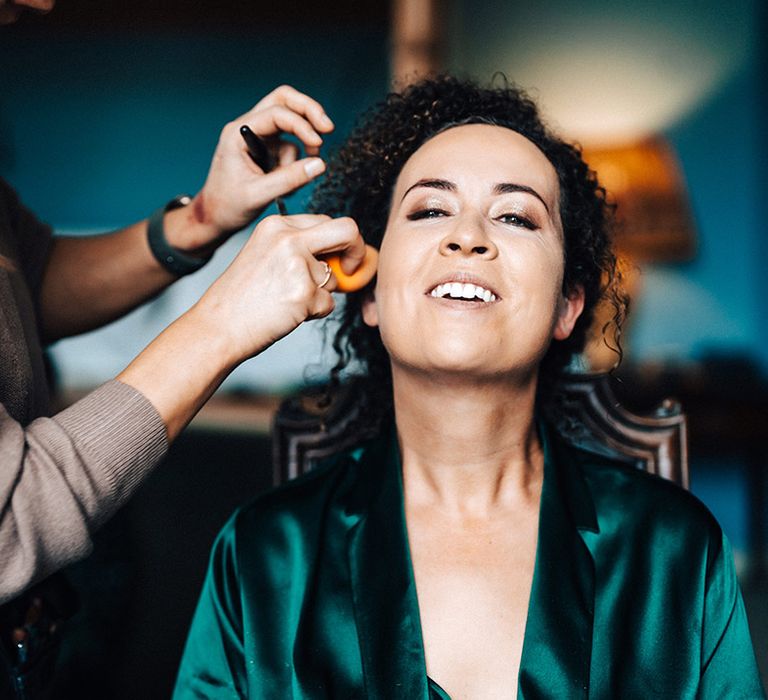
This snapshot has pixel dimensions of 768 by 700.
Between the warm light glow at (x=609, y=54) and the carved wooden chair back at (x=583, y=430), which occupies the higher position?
the warm light glow at (x=609, y=54)

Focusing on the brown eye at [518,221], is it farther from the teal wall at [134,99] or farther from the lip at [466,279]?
the teal wall at [134,99]

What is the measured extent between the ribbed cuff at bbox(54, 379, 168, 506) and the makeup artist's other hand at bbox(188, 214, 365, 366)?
0.13 metres

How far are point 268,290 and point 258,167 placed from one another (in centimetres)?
45

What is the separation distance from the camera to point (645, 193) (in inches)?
146

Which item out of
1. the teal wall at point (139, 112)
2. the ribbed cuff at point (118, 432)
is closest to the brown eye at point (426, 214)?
the ribbed cuff at point (118, 432)

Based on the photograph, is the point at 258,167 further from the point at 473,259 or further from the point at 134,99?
the point at 134,99

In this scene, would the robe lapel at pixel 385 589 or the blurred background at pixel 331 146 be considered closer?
Answer: the robe lapel at pixel 385 589

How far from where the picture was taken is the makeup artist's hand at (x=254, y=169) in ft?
4.35

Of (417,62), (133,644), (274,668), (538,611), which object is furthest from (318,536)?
(417,62)

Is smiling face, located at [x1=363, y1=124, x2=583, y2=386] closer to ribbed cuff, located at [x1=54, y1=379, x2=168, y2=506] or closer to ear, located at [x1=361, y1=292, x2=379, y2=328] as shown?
ear, located at [x1=361, y1=292, x2=379, y2=328]

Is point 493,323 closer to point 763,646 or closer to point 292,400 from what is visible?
point 292,400

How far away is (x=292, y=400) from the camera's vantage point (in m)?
1.74

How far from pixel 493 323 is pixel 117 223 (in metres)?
4.75

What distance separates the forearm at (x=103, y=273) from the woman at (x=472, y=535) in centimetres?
38
